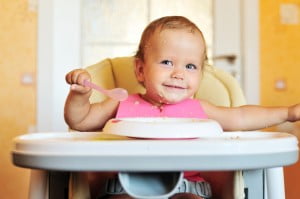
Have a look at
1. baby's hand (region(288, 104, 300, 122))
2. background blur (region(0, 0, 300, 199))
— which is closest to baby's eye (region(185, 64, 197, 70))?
baby's hand (region(288, 104, 300, 122))

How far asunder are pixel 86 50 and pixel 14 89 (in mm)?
325

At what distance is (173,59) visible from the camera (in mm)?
1021

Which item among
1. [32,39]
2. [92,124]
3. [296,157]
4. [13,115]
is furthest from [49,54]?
[296,157]

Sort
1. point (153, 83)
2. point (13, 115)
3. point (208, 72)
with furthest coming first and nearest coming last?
point (13, 115) → point (208, 72) → point (153, 83)

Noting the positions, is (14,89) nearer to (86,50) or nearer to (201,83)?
(86,50)

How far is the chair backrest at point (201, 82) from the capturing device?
1234 mm

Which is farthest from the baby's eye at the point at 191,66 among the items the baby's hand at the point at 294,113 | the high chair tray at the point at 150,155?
the high chair tray at the point at 150,155

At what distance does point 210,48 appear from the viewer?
6.97 feet

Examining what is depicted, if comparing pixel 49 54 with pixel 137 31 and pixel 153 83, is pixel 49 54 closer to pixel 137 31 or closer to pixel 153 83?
pixel 137 31

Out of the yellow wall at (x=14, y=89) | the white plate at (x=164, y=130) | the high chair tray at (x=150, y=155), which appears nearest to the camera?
the high chair tray at (x=150, y=155)

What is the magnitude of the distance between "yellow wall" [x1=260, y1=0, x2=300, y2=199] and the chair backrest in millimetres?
858

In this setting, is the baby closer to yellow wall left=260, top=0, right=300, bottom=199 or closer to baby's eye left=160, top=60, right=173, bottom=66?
baby's eye left=160, top=60, right=173, bottom=66

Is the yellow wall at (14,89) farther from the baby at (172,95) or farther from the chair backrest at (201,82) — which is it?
the baby at (172,95)

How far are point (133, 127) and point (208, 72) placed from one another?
50 centimetres
